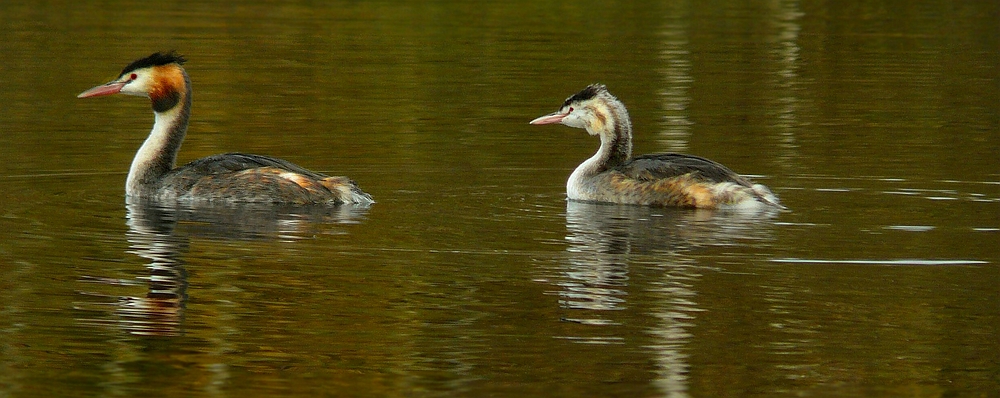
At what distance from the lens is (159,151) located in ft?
43.1

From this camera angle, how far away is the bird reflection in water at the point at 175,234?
8.57 meters

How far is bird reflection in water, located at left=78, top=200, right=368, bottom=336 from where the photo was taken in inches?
337

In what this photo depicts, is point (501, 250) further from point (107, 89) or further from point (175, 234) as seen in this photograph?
point (107, 89)

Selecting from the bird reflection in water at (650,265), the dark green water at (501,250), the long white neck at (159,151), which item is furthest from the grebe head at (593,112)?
the long white neck at (159,151)

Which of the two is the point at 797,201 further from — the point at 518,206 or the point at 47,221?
the point at 47,221

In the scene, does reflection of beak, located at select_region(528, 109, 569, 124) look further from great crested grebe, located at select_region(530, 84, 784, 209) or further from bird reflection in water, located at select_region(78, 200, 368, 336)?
bird reflection in water, located at select_region(78, 200, 368, 336)

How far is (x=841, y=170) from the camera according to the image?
1404cm

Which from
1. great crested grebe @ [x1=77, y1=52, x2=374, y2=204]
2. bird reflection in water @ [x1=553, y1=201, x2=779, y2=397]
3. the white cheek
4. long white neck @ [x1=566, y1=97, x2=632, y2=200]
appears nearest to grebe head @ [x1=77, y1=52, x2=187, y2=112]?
great crested grebe @ [x1=77, y1=52, x2=374, y2=204]

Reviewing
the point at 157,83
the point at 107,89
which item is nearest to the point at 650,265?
the point at 157,83

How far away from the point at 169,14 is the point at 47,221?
20.8 metres

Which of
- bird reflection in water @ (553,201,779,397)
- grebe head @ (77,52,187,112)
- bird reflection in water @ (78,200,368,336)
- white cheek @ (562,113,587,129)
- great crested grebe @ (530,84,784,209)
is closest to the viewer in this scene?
bird reflection in water @ (553,201,779,397)

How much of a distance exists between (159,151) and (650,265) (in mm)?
4633

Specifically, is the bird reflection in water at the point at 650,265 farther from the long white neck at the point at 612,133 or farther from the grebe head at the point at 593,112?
the grebe head at the point at 593,112

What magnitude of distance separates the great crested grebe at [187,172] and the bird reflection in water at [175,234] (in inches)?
4.5
